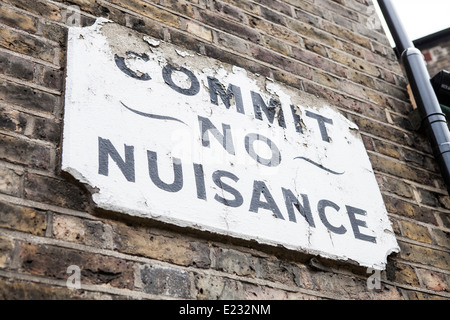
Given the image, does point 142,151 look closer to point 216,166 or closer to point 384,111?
point 216,166

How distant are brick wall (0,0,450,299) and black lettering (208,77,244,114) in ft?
0.51

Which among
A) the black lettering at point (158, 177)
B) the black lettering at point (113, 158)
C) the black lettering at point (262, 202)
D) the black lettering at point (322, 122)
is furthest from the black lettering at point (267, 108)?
the black lettering at point (113, 158)

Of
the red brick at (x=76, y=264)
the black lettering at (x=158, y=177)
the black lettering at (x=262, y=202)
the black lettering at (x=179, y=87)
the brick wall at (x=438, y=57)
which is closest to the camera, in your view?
the red brick at (x=76, y=264)

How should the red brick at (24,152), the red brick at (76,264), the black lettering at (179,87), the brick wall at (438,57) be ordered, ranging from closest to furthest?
1. the red brick at (76,264)
2. the red brick at (24,152)
3. the black lettering at (179,87)
4. the brick wall at (438,57)

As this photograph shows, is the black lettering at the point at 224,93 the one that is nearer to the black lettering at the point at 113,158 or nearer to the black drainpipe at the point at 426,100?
the black lettering at the point at 113,158

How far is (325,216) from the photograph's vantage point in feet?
5.27

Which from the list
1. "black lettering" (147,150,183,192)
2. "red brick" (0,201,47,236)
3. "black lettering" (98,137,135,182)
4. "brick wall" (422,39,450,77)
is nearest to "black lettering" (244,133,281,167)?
"black lettering" (147,150,183,192)

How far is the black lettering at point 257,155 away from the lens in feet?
5.29

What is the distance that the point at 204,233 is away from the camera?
138cm

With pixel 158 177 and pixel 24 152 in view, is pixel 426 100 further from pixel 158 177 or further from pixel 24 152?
pixel 24 152

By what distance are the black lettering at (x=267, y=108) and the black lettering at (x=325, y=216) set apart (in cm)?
29

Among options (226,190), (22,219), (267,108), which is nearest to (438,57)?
(267,108)

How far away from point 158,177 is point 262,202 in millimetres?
308

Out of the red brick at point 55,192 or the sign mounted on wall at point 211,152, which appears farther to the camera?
the sign mounted on wall at point 211,152
